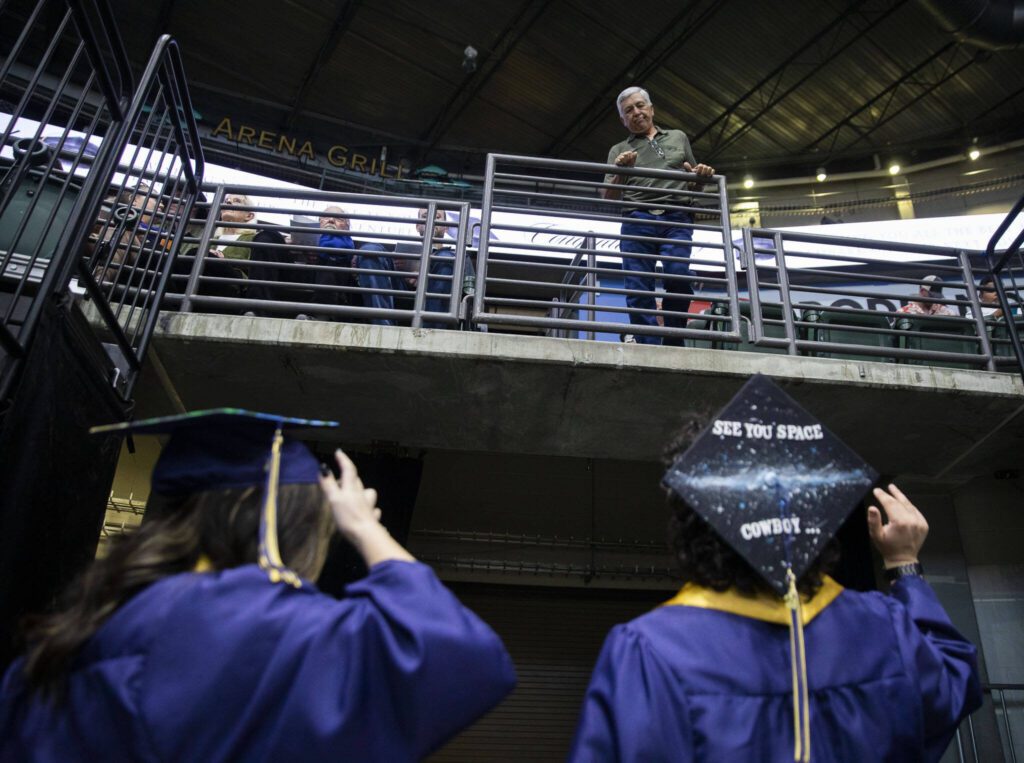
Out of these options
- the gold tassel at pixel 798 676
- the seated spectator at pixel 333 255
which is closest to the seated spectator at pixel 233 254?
the seated spectator at pixel 333 255

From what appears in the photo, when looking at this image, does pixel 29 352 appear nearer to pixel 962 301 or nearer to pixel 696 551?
pixel 696 551

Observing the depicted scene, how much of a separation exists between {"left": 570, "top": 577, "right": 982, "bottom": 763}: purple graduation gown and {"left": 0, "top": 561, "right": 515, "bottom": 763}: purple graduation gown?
0.35m

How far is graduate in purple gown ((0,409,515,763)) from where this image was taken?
3.85ft

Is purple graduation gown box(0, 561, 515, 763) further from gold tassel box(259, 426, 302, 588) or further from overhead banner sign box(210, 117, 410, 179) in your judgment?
overhead banner sign box(210, 117, 410, 179)

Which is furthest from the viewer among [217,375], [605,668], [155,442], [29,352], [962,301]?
[155,442]

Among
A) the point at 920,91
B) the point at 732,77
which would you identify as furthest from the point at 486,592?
the point at 920,91

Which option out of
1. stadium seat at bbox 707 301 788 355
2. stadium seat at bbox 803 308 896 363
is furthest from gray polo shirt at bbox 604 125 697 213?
stadium seat at bbox 803 308 896 363

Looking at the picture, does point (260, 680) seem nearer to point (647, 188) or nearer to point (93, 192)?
point (93, 192)

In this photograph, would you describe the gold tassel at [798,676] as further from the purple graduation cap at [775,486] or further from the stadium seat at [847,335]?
the stadium seat at [847,335]

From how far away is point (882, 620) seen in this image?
1708mm

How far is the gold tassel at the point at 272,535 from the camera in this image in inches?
51.5

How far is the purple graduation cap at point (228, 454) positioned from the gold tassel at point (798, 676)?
44.6 inches

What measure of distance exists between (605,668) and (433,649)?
510 millimetres

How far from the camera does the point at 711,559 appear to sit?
1.68m
